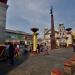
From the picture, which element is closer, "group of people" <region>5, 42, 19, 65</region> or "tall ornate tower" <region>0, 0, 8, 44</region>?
"group of people" <region>5, 42, 19, 65</region>

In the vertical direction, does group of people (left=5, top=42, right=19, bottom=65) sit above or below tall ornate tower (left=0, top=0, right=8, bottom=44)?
below

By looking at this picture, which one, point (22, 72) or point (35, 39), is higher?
point (35, 39)

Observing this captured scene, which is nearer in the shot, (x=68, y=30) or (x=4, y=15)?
(x=4, y=15)

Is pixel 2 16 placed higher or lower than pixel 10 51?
higher

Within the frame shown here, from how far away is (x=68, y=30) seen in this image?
36.5m

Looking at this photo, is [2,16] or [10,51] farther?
[2,16]

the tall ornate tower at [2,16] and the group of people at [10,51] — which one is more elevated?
the tall ornate tower at [2,16]

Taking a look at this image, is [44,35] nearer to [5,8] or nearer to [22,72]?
[5,8]

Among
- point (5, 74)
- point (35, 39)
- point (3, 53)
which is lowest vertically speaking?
point (5, 74)

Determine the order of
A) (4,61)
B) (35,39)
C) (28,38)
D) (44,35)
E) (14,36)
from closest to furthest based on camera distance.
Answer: (4,61) → (35,39) → (28,38) → (14,36) → (44,35)

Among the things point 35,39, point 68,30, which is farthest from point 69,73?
point 68,30

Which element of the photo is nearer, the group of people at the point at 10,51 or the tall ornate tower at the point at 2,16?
the group of people at the point at 10,51

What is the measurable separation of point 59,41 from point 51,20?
660 cm

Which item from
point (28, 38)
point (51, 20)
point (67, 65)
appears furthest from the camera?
point (28, 38)
